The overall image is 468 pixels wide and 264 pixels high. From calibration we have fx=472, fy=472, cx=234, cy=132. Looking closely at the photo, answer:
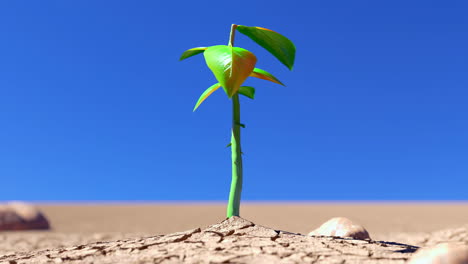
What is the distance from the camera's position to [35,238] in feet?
29.2

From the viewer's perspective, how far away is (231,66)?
3.64 metres

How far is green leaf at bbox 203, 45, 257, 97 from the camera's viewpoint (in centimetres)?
363

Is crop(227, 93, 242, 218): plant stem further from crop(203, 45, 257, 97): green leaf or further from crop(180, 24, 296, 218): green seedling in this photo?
crop(203, 45, 257, 97): green leaf

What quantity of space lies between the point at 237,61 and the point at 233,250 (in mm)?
1462

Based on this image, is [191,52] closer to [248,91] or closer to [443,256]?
[248,91]

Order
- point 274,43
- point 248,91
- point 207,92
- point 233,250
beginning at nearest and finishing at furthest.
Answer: point 233,250 → point 274,43 → point 207,92 → point 248,91

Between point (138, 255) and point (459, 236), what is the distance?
5457 millimetres

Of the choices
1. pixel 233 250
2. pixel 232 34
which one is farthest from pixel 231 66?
pixel 233 250

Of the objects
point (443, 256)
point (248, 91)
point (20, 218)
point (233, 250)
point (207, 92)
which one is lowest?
point (443, 256)

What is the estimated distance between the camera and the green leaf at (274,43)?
4191mm

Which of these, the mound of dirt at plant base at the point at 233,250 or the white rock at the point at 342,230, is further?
the white rock at the point at 342,230

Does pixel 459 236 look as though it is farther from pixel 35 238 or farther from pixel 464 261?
pixel 35 238

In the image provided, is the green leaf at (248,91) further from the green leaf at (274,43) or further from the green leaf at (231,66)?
the green leaf at (231,66)

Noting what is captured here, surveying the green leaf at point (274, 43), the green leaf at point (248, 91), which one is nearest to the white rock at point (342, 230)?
the green leaf at point (248, 91)
